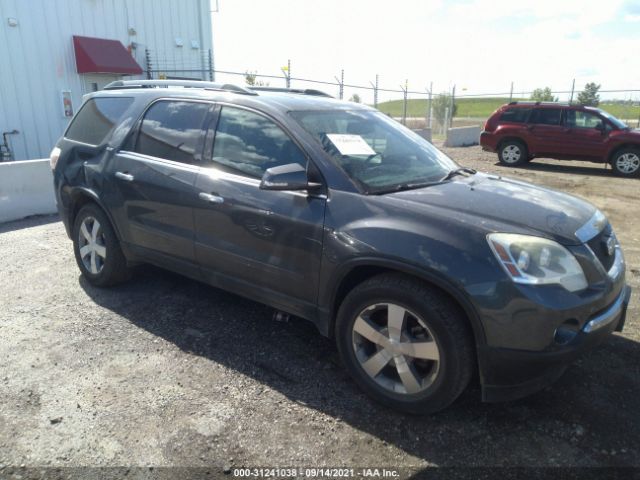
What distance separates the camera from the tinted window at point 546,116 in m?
13.0

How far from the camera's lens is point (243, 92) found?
3.64 m

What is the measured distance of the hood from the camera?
255 cm

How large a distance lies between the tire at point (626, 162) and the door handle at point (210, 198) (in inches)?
485

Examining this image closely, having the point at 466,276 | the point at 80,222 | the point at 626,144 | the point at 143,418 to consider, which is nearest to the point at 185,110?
the point at 80,222

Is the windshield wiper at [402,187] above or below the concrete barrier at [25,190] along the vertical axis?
above

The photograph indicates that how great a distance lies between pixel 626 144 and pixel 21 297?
13.3 meters

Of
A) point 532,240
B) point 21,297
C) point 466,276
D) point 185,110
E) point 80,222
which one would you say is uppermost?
point 185,110

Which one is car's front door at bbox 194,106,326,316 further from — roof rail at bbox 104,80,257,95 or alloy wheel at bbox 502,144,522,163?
alloy wheel at bbox 502,144,522,163

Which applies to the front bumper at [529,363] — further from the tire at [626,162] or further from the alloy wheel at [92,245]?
the tire at [626,162]

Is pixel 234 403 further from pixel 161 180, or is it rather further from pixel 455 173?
pixel 455 173

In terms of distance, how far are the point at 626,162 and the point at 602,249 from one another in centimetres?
1139

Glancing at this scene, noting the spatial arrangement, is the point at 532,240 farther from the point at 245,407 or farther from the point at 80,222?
the point at 80,222

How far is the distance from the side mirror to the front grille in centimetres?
159

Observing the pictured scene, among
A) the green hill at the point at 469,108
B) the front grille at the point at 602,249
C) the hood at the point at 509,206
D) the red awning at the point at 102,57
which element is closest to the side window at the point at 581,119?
the hood at the point at 509,206
